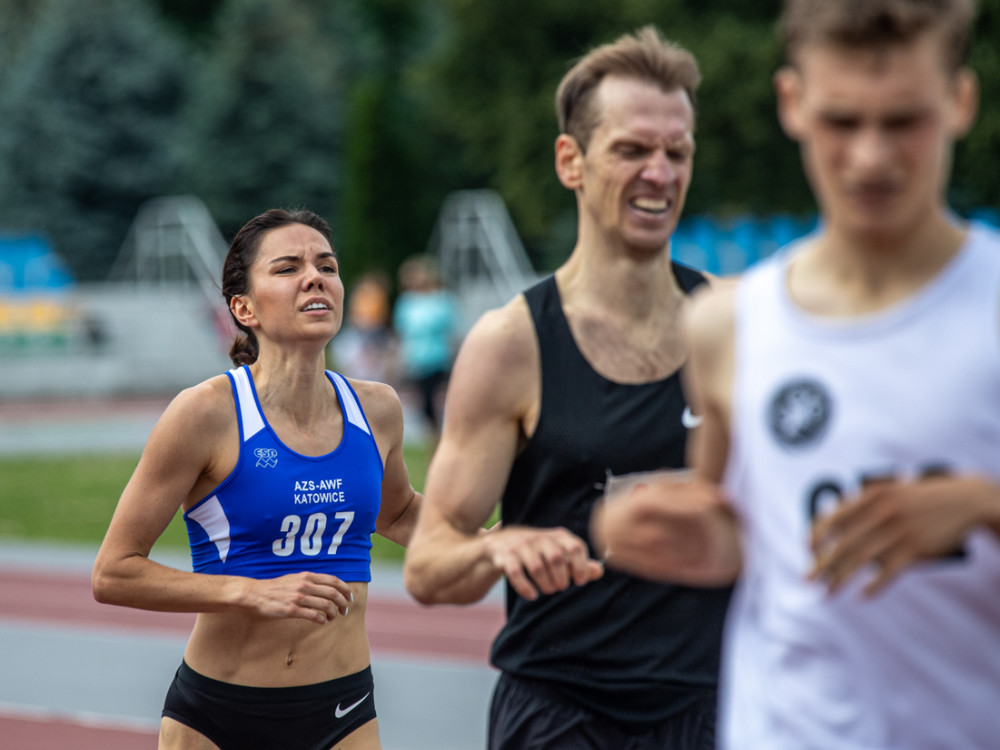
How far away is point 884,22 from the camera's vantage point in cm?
176

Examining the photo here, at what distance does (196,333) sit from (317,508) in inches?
1062

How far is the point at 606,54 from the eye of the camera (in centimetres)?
316

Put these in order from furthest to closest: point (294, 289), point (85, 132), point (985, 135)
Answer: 1. point (85, 132)
2. point (985, 135)
3. point (294, 289)

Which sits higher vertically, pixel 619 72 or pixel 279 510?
pixel 619 72

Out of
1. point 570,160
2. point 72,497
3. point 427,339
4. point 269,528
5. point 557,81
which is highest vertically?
point 557,81

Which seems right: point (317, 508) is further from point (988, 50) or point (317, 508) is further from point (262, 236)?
point (988, 50)

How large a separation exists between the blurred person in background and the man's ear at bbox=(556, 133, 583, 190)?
78 centimetres

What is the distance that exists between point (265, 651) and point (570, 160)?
1443mm

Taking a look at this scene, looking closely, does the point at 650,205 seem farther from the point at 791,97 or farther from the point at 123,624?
the point at 123,624

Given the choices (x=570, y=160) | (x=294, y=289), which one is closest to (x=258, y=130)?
(x=294, y=289)

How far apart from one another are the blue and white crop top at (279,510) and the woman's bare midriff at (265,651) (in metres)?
0.13

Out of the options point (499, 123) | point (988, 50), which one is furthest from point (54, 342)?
point (988, 50)

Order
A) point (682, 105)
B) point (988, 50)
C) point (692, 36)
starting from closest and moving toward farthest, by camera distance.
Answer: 1. point (682, 105)
2. point (988, 50)
3. point (692, 36)

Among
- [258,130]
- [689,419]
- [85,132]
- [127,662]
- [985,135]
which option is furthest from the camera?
[258,130]
